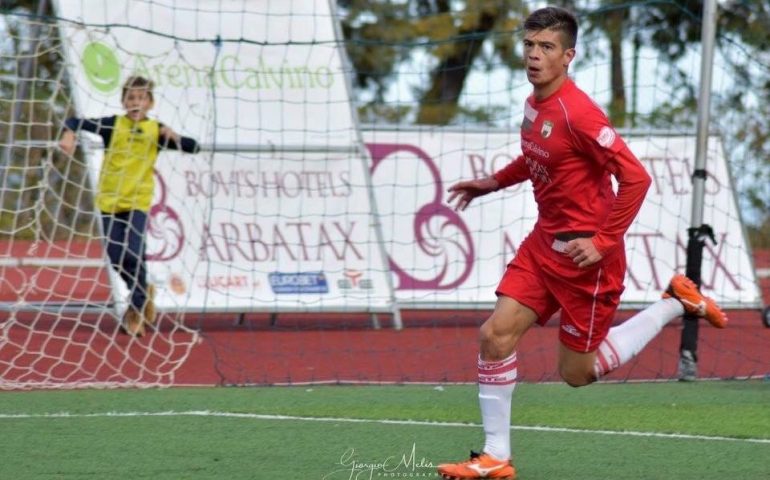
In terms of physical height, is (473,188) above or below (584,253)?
above

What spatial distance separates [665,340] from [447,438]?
A: 4.82 m

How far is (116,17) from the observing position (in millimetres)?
11742

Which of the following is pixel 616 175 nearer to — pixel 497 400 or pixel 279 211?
pixel 497 400

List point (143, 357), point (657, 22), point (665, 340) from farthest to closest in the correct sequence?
point (657, 22), point (665, 340), point (143, 357)

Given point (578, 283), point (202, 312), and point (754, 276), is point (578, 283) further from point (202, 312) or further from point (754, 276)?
point (754, 276)

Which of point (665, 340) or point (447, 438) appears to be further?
point (665, 340)

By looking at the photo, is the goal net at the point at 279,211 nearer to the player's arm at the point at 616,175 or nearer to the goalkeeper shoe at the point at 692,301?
the goalkeeper shoe at the point at 692,301

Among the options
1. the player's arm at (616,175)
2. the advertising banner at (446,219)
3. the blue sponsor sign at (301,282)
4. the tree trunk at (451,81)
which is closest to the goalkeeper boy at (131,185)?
the blue sponsor sign at (301,282)

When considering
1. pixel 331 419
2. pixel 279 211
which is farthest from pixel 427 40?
pixel 331 419

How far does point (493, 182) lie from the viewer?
686cm

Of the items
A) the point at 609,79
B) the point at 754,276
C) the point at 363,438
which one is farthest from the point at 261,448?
the point at 609,79

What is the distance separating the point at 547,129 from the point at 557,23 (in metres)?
0.48

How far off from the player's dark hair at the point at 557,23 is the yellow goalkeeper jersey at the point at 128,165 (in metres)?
5.22

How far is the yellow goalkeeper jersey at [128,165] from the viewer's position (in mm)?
10852
